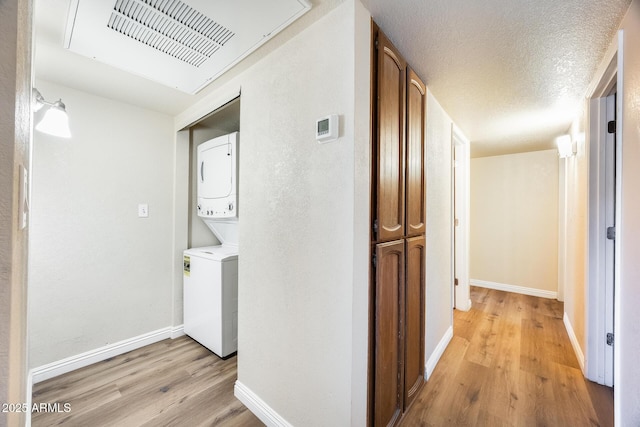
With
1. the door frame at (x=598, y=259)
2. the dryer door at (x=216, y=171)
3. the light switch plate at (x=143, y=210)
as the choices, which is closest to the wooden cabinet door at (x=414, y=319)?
the door frame at (x=598, y=259)

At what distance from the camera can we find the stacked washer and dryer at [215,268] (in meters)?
2.11

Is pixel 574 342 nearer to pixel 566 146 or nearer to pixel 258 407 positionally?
pixel 566 146

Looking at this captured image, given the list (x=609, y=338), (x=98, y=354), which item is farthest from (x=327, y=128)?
(x=98, y=354)

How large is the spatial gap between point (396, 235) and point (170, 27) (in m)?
1.50

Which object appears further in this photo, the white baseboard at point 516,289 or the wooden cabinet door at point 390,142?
the white baseboard at point 516,289

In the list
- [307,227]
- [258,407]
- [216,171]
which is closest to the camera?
[307,227]

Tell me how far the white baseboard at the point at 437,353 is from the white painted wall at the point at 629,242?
0.94 meters

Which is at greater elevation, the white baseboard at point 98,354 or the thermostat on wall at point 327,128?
the thermostat on wall at point 327,128

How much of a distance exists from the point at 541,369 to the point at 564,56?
85.6 inches

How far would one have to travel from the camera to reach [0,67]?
0.47 meters

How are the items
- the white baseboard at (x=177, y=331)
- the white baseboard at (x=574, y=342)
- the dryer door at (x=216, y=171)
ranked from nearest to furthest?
the white baseboard at (x=574, y=342) → the dryer door at (x=216, y=171) → the white baseboard at (x=177, y=331)

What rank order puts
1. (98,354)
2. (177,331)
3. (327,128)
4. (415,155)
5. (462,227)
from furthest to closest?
(462,227), (177,331), (98,354), (415,155), (327,128)

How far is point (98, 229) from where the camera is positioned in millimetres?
2123

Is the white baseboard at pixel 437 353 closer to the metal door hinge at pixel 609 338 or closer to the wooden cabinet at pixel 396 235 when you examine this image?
the wooden cabinet at pixel 396 235
